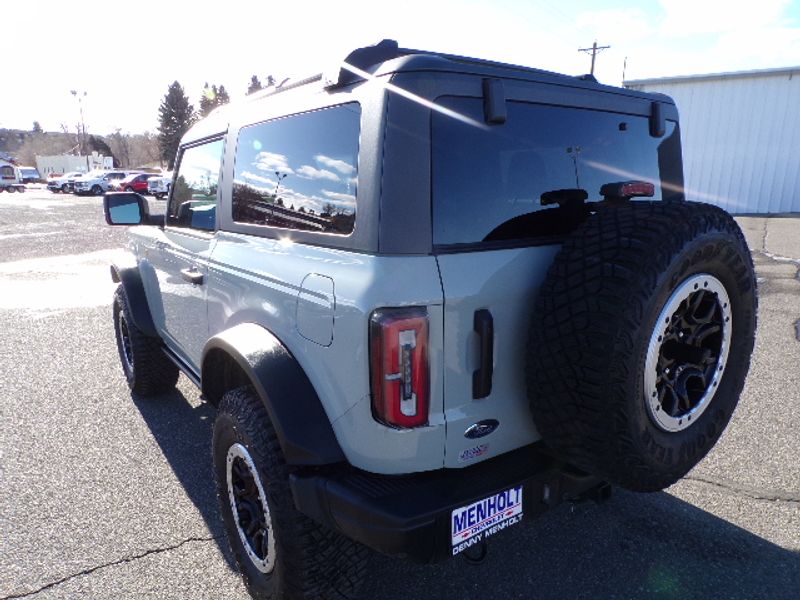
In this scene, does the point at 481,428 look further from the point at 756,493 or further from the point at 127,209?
the point at 127,209

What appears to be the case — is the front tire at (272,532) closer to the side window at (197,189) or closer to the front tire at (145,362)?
the side window at (197,189)

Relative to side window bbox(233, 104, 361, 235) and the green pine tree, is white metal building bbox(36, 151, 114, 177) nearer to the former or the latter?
the green pine tree

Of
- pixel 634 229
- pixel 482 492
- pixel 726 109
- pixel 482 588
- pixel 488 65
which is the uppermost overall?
pixel 726 109

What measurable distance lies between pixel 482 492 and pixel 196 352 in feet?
6.37

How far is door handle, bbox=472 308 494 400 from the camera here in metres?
1.72

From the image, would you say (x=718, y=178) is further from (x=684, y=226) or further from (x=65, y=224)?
(x=65, y=224)

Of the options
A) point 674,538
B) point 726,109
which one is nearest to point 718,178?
point 726,109

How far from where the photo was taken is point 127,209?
142 inches

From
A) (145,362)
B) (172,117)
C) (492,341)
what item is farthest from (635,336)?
(172,117)

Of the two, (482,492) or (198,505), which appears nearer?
(482,492)

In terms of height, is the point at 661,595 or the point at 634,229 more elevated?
the point at 634,229

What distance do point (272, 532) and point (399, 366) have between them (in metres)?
0.90

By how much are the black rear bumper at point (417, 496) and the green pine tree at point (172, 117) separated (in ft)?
243

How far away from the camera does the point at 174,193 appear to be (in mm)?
3557
